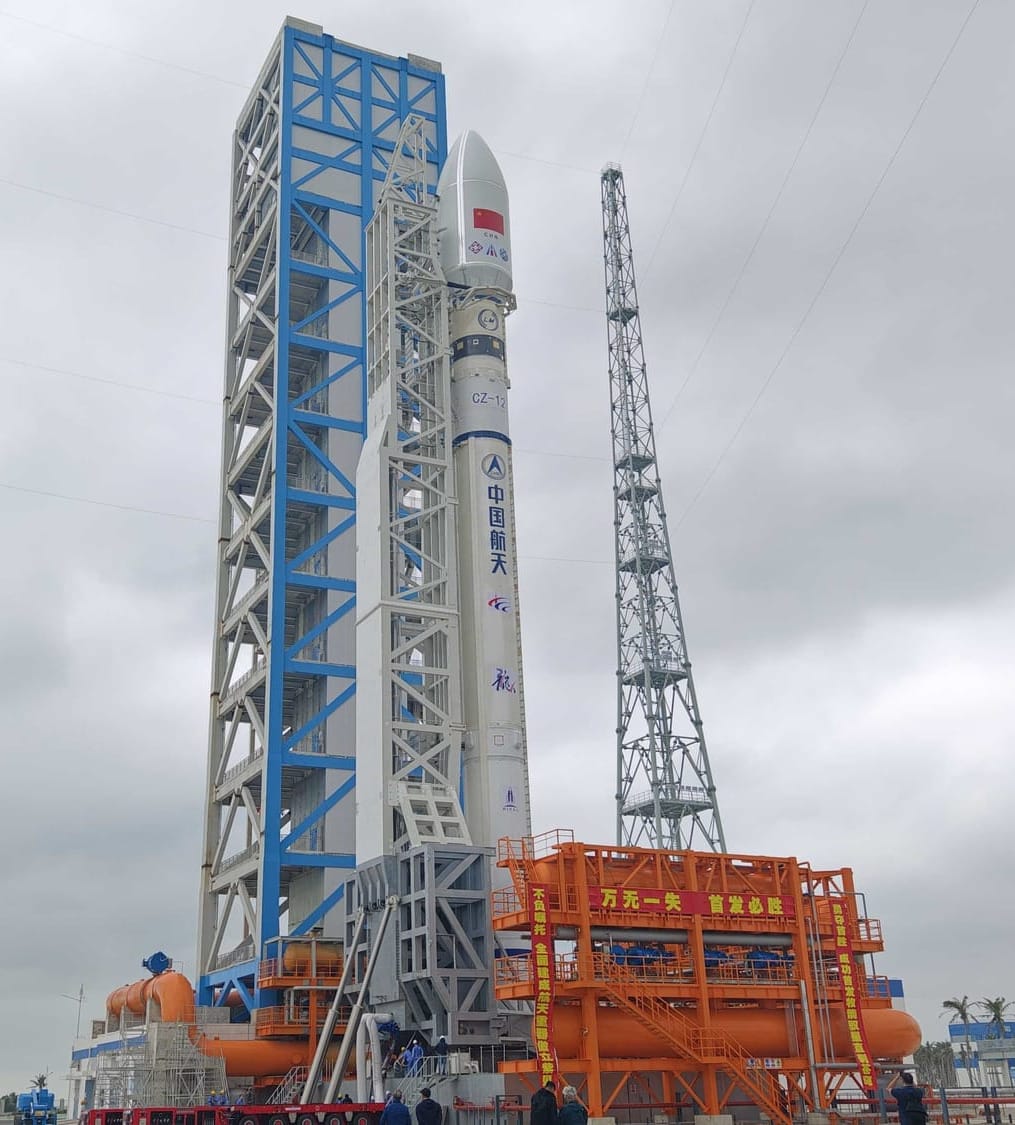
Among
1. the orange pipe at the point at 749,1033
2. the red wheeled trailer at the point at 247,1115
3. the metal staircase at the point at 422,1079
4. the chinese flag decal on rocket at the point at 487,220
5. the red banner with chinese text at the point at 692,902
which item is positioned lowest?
the red wheeled trailer at the point at 247,1115

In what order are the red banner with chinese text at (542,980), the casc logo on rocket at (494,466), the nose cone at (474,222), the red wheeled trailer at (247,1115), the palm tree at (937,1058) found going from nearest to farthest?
the red wheeled trailer at (247,1115) → the red banner with chinese text at (542,980) → the casc logo on rocket at (494,466) → the nose cone at (474,222) → the palm tree at (937,1058)

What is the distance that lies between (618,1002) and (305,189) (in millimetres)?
43064

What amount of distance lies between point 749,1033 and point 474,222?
94.5 ft

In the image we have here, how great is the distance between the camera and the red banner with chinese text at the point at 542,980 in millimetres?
31547

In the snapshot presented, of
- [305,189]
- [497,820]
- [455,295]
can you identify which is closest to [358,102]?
[305,189]

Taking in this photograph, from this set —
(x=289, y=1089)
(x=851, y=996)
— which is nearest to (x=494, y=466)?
(x=851, y=996)

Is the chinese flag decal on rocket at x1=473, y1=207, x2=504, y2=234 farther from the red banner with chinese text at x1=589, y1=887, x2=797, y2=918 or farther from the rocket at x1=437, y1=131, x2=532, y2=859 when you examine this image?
the red banner with chinese text at x1=589, y1=887, x2=797, y2=918

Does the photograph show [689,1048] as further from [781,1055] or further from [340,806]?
[340,806]

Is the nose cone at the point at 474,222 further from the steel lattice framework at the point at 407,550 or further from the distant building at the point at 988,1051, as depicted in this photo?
the distant building at the point at 988,1051

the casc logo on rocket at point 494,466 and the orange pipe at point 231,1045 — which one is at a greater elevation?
the casc logo on rocket at point 494,466

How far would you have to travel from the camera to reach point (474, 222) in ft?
156

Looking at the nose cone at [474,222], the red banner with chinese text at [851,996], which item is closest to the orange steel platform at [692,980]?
the red banner with chinese text at [851,996]

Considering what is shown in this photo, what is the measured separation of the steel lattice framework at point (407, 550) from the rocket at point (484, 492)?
557 mm

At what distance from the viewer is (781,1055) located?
35594 mm
